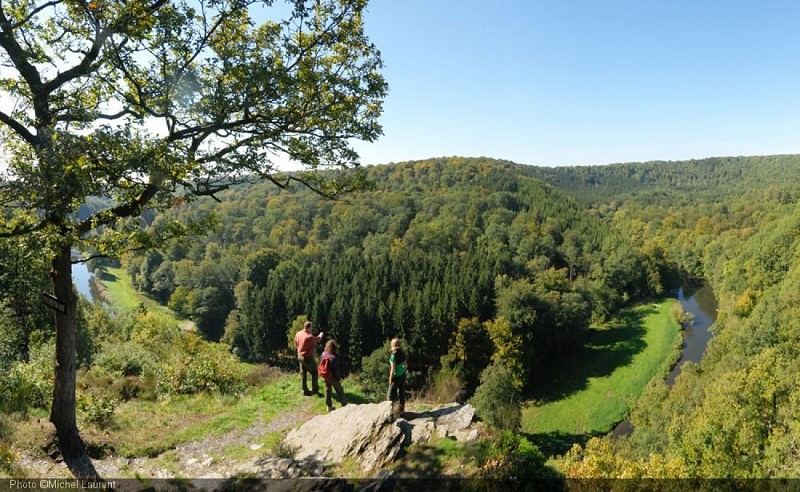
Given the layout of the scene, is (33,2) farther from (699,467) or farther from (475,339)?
(475,339)

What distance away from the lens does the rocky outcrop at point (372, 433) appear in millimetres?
8383

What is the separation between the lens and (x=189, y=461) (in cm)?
903

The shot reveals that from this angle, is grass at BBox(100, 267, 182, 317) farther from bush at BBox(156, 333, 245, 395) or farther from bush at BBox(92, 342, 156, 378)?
bush at BBox(156, 333, 245, 395)

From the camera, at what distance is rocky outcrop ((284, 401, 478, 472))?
8383 millimetres

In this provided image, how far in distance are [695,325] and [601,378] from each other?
28.0 m

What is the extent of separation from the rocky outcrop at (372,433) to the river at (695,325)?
32448mm

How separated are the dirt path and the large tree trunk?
470 millimetres

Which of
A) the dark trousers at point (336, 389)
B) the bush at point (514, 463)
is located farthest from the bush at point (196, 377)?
the bush at point (514, 463)

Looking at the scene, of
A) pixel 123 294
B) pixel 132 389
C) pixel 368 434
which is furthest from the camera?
pixel 123 294

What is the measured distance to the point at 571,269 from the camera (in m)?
81.8

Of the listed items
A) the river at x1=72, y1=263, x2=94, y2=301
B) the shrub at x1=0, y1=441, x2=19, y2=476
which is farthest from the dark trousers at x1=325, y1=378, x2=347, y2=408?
the river at x1=72, y1=263, x2=94, y2=301

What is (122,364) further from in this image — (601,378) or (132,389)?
(601,378)

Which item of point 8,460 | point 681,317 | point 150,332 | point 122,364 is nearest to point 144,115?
point 8,460

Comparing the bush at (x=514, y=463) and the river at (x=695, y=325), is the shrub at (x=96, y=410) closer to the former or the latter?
the bush at (x=514, y=463)
